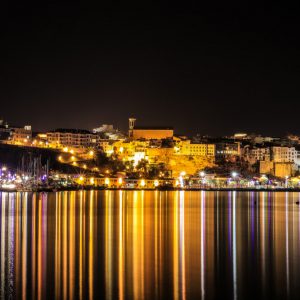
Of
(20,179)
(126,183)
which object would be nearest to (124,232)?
(20,179)

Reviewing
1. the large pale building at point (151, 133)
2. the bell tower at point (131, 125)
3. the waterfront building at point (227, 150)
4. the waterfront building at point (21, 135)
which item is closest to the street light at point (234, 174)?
the waterfront building at point (227, 150)

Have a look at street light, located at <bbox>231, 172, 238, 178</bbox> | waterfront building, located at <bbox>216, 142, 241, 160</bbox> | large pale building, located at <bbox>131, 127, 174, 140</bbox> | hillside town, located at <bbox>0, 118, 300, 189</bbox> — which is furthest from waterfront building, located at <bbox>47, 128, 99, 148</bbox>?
street light, located at <bbox>231, 172, 238, 178</bbox>

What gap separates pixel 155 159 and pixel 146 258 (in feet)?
189

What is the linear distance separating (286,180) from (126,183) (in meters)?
18.1

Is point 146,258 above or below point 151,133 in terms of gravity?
below

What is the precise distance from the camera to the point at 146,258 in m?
15.3

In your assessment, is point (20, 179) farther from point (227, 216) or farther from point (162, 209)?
point (227, 216)

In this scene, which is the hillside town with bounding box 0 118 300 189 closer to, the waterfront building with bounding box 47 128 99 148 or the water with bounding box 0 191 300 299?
the waterfront building with bounding box 47 128 99 148

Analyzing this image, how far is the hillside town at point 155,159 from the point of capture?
64500 millimetres

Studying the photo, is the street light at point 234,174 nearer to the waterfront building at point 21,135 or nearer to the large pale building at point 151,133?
the large pale building at point 151,133

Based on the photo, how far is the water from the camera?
12.0 m

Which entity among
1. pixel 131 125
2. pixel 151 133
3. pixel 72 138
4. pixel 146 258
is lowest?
pixel 146 258

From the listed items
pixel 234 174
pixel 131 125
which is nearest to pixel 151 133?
pixel 131 125

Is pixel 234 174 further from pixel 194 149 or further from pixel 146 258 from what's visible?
pixel 146 258
